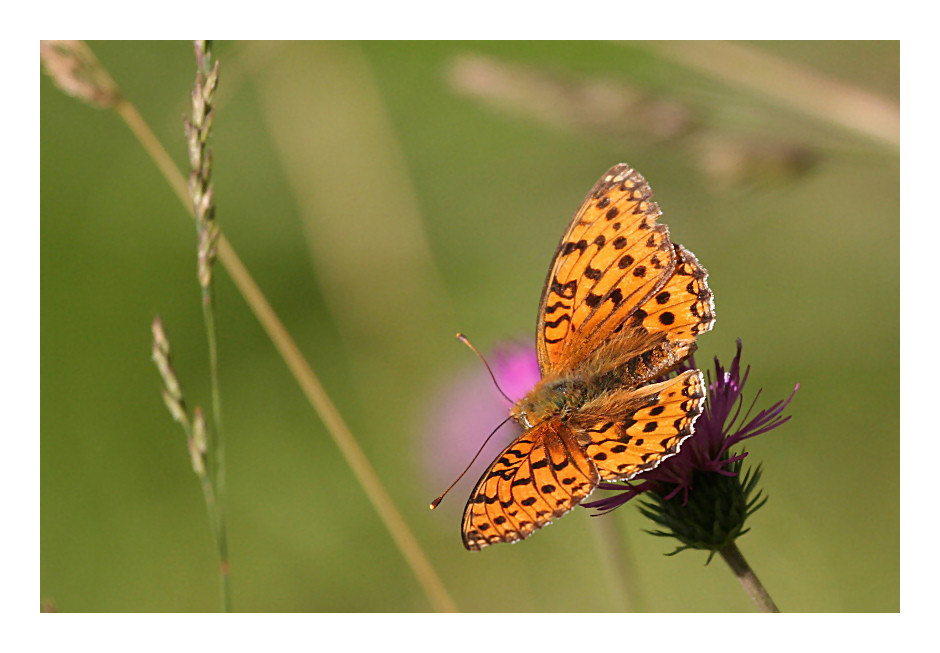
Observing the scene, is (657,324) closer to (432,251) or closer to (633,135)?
(633,135)

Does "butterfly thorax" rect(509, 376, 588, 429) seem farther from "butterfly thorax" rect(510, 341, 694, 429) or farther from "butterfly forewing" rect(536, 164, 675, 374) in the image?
"butterfly forewing" rect(536, 164, 675, 374)

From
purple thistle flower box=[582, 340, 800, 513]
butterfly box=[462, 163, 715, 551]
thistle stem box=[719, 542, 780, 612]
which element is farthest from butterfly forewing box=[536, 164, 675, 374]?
thistle stem box=[719, 542, 780, 612]

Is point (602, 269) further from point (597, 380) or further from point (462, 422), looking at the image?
point (462, 422)

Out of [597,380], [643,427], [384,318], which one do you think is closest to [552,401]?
[597,380]

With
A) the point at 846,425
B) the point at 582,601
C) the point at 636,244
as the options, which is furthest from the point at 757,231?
the point at 636,244

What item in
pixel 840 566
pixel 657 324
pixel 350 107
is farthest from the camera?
pixel 350 107
